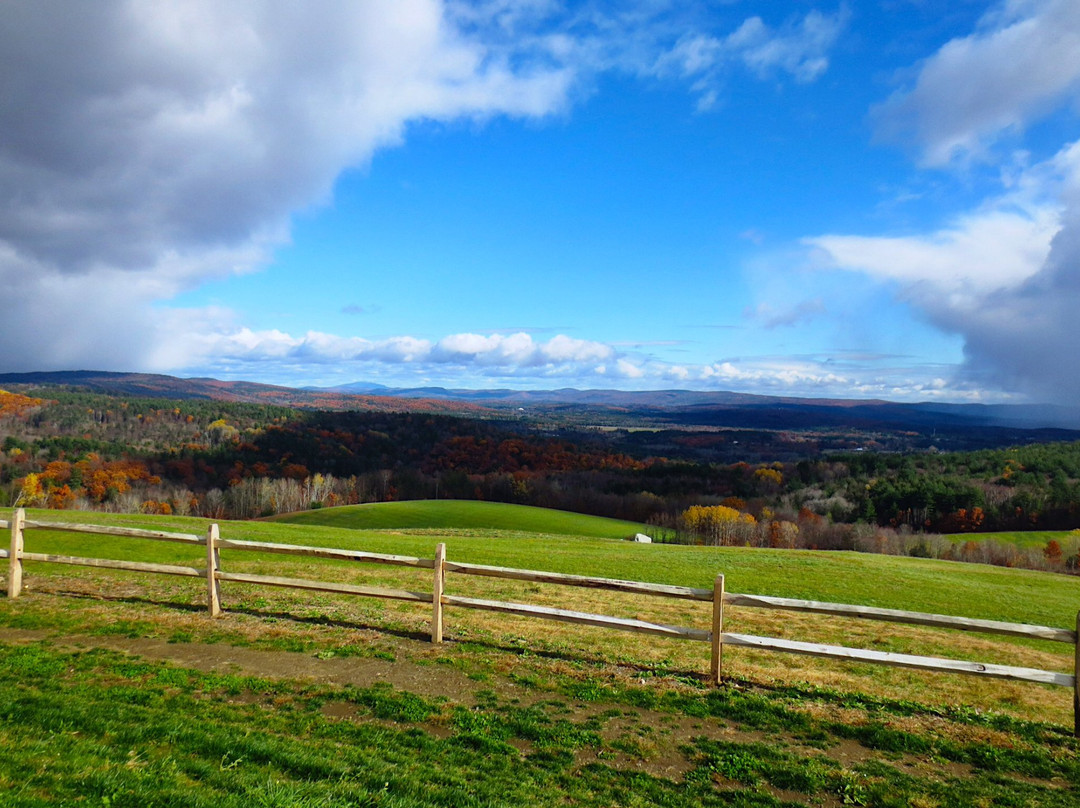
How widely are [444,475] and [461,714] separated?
331 feet

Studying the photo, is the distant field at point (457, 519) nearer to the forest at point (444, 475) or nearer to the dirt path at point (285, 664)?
the forest at point (444, 475)

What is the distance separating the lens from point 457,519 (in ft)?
187

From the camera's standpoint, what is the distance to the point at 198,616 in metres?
11.2

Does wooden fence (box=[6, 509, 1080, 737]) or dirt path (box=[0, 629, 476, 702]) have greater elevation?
wooden fence (box=[6, 509, 1080, 737])

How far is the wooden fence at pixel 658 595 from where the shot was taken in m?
8.24

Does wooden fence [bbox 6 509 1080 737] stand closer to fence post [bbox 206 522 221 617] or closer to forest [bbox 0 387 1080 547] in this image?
fence post [bbox 206 522 221 617]

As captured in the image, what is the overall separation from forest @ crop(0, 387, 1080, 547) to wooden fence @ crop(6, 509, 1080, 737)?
2663 inches

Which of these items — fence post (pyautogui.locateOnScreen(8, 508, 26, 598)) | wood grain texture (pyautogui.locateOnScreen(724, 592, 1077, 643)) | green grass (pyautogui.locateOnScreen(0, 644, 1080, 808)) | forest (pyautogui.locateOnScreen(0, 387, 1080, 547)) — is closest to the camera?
green grass (pyautogui.locateOnScreen(0, 644, 1080, 808))

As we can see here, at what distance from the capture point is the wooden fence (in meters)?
8.24

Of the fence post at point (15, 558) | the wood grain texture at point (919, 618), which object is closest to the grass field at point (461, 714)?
the fence post at point (15, 558)

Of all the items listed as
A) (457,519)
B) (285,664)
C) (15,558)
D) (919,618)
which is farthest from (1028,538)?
(15,558)

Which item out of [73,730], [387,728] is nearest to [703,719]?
[387,728]

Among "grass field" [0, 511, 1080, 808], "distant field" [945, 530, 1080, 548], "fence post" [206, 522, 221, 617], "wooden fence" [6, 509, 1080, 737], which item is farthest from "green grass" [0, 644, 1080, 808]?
"distant field" [945, 530, 1080, 548]

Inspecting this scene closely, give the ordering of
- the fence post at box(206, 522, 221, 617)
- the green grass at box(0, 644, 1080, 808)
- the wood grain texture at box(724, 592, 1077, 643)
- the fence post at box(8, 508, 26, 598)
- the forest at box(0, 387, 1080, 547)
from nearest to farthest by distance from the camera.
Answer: the green grass at box(0, 644, 1080, 808) < the wood grain texture at box(724, 592, 1077, 643) < the fence post at box(206, 522, 221, 617) < the fence post at box(8, 508, 26, 598) < the forest at box(0, 387, 1080, 547)
